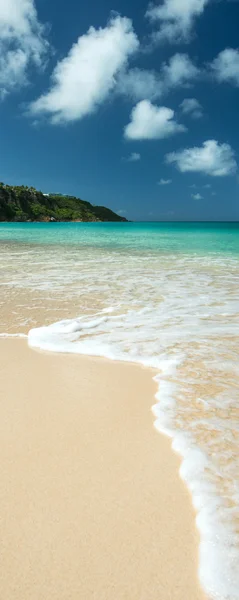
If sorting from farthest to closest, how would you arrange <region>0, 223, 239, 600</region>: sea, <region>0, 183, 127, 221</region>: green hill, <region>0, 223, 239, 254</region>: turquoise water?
<region>0, 183, 127, 221</region>: green hill → <region>0, 223, 239, 254</region>: turquoise water → <region>0, 223, 239, 600</region>: sea

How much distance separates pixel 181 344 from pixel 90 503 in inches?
108

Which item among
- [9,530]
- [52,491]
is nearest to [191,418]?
[52,491]

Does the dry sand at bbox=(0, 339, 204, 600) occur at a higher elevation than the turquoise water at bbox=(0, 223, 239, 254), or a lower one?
lower

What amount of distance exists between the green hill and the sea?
120 meters

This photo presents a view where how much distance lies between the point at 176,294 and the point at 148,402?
4637mm

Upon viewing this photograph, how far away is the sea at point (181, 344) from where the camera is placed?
1.81 meters

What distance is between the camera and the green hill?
411 ft

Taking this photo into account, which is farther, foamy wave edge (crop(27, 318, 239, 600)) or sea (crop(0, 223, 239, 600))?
sea (crop(0, 223, 239, 600))

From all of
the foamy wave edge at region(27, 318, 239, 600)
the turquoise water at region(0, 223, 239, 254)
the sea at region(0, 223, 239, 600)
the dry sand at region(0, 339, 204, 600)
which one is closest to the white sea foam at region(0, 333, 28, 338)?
the sea at region(0, 223, 239, 600)

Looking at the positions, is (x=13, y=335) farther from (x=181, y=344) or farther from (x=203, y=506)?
(x=203, y=506)

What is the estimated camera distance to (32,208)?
138 metres

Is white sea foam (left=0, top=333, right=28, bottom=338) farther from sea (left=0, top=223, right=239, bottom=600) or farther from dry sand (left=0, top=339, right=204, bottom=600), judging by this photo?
dry sand (left=0, top=339, right=204, bottom=600)

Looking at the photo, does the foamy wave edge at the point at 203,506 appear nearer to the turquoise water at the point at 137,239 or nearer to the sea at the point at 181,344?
the sea at the point at 181,344

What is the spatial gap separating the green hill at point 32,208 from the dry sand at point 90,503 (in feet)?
411
